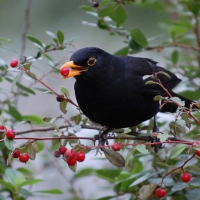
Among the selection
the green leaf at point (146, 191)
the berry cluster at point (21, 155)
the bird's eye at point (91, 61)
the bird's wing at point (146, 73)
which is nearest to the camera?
the berry cluster at point (21, 155)

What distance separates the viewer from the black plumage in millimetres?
3855

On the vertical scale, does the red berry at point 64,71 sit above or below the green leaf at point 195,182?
above

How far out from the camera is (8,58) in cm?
865

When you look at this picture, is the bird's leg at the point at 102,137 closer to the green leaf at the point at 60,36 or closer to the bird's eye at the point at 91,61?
the bird's eye at the point at 91,61

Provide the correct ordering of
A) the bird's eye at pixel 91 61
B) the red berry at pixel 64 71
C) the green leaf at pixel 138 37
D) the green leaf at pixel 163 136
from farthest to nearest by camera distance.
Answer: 1. the green leaf at pixel 138 37
2. the bird's eye at pixel 91 61
3. the red berry at pixel 64 71
4. the green leaf at pixel 163 136

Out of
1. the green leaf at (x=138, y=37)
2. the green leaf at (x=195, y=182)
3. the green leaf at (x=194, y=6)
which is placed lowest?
the green leaf at (x=195, y=182)

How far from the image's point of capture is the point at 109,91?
3.98 metres

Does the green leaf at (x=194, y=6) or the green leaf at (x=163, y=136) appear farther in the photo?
the green leaf at (x=194, y=6)

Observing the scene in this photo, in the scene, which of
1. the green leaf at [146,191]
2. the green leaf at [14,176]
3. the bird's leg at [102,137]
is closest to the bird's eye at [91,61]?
the bird's leg at [102,137]

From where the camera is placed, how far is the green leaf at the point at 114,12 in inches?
148

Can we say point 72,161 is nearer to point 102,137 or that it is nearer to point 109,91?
point 102,137

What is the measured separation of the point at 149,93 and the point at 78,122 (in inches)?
33.6

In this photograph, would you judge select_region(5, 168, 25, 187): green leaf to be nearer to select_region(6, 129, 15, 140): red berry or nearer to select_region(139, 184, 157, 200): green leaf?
select_region(6, 129, 15, 140): red berry

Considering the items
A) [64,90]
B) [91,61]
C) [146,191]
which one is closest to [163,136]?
[146,191]
